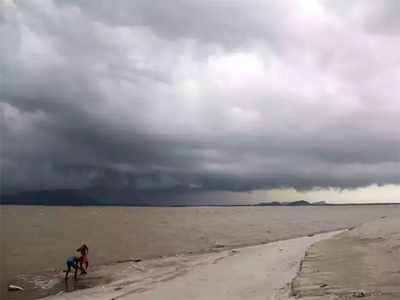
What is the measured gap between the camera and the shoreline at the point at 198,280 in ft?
67.7

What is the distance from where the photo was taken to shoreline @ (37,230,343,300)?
20.6 meters

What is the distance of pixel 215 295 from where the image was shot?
65.5 ft

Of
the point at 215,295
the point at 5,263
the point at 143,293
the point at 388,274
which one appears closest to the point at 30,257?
the point at 5,263

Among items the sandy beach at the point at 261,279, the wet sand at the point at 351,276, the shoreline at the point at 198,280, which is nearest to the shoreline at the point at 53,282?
the sandy beach at the point at 261,279

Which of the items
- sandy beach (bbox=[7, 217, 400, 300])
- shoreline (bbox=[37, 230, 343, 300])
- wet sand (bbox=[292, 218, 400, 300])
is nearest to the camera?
wet sand (bbox=[292, 218, 400, 300])

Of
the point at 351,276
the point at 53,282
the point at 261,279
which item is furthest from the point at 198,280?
the point at 53,282

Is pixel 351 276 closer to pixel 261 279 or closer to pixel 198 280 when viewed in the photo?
pixel 261 279

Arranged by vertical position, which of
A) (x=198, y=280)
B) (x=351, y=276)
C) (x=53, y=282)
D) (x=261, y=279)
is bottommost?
(x=53, y=282)

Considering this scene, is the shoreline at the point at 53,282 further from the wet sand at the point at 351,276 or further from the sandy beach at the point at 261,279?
the wet sand at the point at 351,276

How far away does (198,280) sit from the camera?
24.9 meters

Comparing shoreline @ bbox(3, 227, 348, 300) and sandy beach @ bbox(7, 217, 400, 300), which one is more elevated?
sandy beach @ bbox(7, 217, 400, 300)

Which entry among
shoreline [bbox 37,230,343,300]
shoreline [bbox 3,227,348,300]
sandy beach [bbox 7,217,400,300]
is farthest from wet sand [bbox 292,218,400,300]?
shoreline [bbox 3,227,348,300]

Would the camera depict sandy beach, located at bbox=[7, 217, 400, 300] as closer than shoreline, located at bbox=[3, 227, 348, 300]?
Yes

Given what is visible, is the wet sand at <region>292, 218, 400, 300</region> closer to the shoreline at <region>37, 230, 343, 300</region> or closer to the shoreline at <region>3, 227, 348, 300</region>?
the shoreline at <region>37, 230, 343, 300</region>
